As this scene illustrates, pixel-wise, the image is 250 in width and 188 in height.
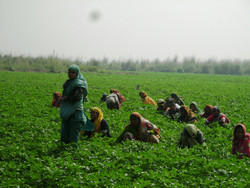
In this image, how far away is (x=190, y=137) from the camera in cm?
700

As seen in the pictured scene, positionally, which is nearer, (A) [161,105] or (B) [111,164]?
(B) [111,164]

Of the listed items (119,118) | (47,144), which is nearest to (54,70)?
(119,118)

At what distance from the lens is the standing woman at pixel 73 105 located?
5992 millimetres

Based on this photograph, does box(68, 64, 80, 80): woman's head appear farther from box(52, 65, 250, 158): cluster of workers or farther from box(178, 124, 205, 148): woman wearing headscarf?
box(178, 124, 205, 148): woman wearing headscarf

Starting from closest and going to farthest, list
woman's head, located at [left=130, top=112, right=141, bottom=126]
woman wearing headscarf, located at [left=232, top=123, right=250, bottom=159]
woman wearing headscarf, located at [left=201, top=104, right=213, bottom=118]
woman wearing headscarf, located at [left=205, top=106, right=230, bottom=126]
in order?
1. woman wearing headscarf, located at [left=232, top=123, right=250, bottom=159]
2. woman's head, located at [left=130, top=112, right=141, bottom=126]
3. woman wearing headscarf, located at [left=205, top=106, right=230, bottom=126]
4. woman wearing headscarf, located at [left=201, top=104, right=213, bottom=118]

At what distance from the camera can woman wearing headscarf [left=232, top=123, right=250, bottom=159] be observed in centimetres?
637

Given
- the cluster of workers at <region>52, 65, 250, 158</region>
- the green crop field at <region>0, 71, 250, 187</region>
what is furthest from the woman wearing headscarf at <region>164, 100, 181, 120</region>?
the cluster of workers at <region>52, 65, 250, 158</region>

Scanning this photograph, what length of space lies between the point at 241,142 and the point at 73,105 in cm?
409

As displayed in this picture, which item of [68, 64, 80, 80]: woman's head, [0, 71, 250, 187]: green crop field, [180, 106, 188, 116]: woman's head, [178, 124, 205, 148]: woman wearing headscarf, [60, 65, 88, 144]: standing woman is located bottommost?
[0, 71, 250, 187]: green crop field

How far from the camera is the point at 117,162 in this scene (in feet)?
18.0

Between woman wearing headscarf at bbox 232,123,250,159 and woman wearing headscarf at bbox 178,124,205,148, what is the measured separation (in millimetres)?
818

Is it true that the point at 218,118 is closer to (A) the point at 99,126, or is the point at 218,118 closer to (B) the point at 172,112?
(B) the point at 172,112

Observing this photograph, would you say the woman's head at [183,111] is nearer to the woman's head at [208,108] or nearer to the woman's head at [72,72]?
the woman's head at [208,108]

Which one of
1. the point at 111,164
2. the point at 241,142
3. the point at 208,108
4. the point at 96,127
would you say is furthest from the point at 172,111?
the point at 111,164
